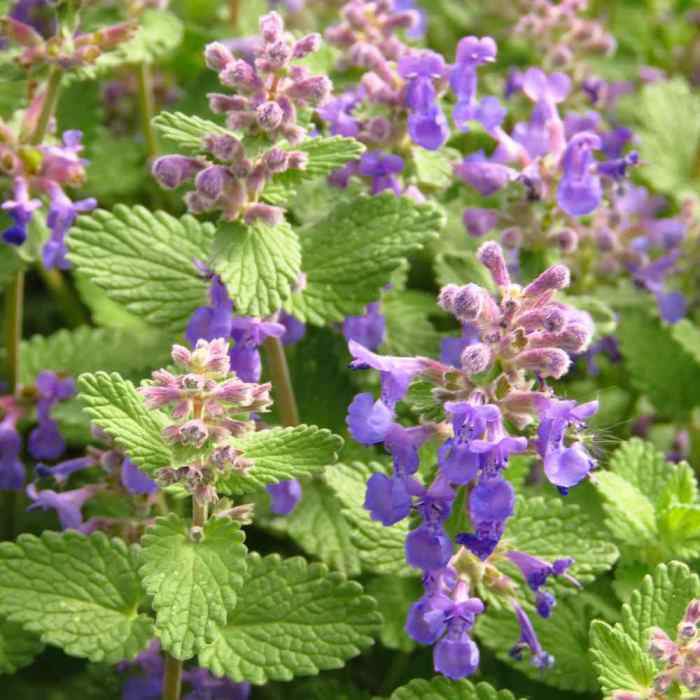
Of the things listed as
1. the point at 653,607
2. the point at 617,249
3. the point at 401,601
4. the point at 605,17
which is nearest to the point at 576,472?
the point at 653,607

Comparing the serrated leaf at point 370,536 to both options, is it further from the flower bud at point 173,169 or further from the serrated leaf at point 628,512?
the flower bud at point 173,169

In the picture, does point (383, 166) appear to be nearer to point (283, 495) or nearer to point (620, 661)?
point (283, 495)

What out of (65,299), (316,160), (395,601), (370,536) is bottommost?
(395,601)

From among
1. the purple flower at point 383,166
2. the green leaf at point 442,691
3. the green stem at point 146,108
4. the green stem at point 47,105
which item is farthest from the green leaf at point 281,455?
the green stem at point 146,108

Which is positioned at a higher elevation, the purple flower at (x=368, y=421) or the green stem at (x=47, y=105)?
the green stem at (x=47, y=105)

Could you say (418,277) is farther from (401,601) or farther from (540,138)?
(401,601)

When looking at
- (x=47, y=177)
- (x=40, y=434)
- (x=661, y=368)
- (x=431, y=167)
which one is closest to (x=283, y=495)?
(x=40, y=434)

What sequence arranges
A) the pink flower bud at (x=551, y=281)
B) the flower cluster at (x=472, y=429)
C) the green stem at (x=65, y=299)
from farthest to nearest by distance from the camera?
the green stem at (x=65, y=299)
the pink flower bud at (x=551, y=281)
the flower cluster at (x=472, y=429)
